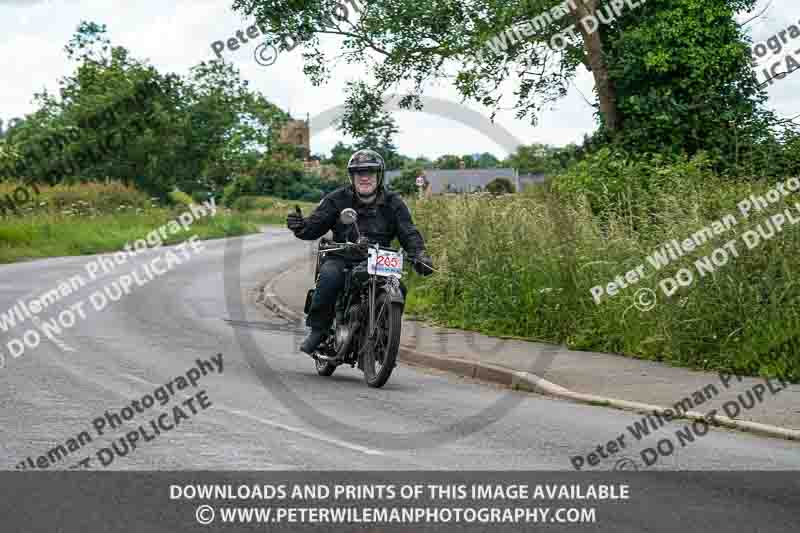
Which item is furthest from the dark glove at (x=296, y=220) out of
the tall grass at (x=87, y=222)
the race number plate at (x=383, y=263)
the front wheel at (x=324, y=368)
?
the tall grass at (x=87, y=222)

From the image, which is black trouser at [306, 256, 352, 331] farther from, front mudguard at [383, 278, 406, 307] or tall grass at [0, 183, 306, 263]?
tall grass at [0, 183, 306, 263]

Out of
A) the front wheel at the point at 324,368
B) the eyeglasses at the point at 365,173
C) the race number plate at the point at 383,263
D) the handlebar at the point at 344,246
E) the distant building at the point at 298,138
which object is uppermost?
the distant building at the point at 298,138

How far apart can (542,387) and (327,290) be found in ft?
7.49

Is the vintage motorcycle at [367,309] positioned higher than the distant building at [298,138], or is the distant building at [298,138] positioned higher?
the distant building at [298,138]

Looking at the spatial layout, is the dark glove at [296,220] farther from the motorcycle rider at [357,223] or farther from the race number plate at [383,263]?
the race number plate at [383,263]

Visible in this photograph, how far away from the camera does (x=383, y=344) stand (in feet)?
36.4

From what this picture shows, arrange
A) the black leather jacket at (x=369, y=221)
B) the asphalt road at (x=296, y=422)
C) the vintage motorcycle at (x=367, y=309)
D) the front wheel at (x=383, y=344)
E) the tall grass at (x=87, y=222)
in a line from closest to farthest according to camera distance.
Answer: the asphalt road at (x=296, y=422), the front wheel at (x=383, y=344), the vintage motorcycle at (x=367, y=309), the black leather jacket at (x=369, y=221), the tall grass at (x=87, y=222)

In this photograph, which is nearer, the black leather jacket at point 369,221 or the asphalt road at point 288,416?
the asphalt road at point 288,416

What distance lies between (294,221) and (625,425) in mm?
3970

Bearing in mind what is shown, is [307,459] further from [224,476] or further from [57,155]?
[57,155]

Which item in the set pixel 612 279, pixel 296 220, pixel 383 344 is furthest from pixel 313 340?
pixel 612 279

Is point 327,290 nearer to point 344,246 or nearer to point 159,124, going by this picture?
point 344,246

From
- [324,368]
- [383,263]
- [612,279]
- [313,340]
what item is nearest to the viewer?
[383,263]

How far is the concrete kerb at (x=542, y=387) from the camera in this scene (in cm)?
906
